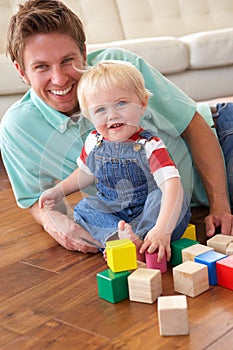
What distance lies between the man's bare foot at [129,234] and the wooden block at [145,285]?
0.12 meters

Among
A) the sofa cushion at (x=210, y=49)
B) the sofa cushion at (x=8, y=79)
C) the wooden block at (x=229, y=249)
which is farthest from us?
the sofa cushion at (x=210, y=49)

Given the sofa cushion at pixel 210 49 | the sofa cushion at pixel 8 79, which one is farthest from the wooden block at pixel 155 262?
the sofa cushion at pixel 210 49

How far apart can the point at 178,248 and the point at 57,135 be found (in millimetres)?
438

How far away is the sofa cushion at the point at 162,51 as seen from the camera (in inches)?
110

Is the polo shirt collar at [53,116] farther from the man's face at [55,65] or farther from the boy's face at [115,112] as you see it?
the boy's face at [115,112]

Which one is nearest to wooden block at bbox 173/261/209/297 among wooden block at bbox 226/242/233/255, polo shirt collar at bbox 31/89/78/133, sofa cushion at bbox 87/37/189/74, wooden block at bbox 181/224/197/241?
wooden block at bbox 226/242/233/255

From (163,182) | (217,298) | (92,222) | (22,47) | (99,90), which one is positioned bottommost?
(217,298)

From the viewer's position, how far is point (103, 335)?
3.37 ft

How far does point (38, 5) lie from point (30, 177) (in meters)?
0.45

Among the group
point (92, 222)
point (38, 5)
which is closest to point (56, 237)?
point (92, 222)

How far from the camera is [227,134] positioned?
64.4 inches

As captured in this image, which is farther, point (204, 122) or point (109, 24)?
point (109, 24)

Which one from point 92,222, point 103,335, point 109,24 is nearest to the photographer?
point 103,335

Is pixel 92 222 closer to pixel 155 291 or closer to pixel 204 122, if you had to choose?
pixel 155 291
